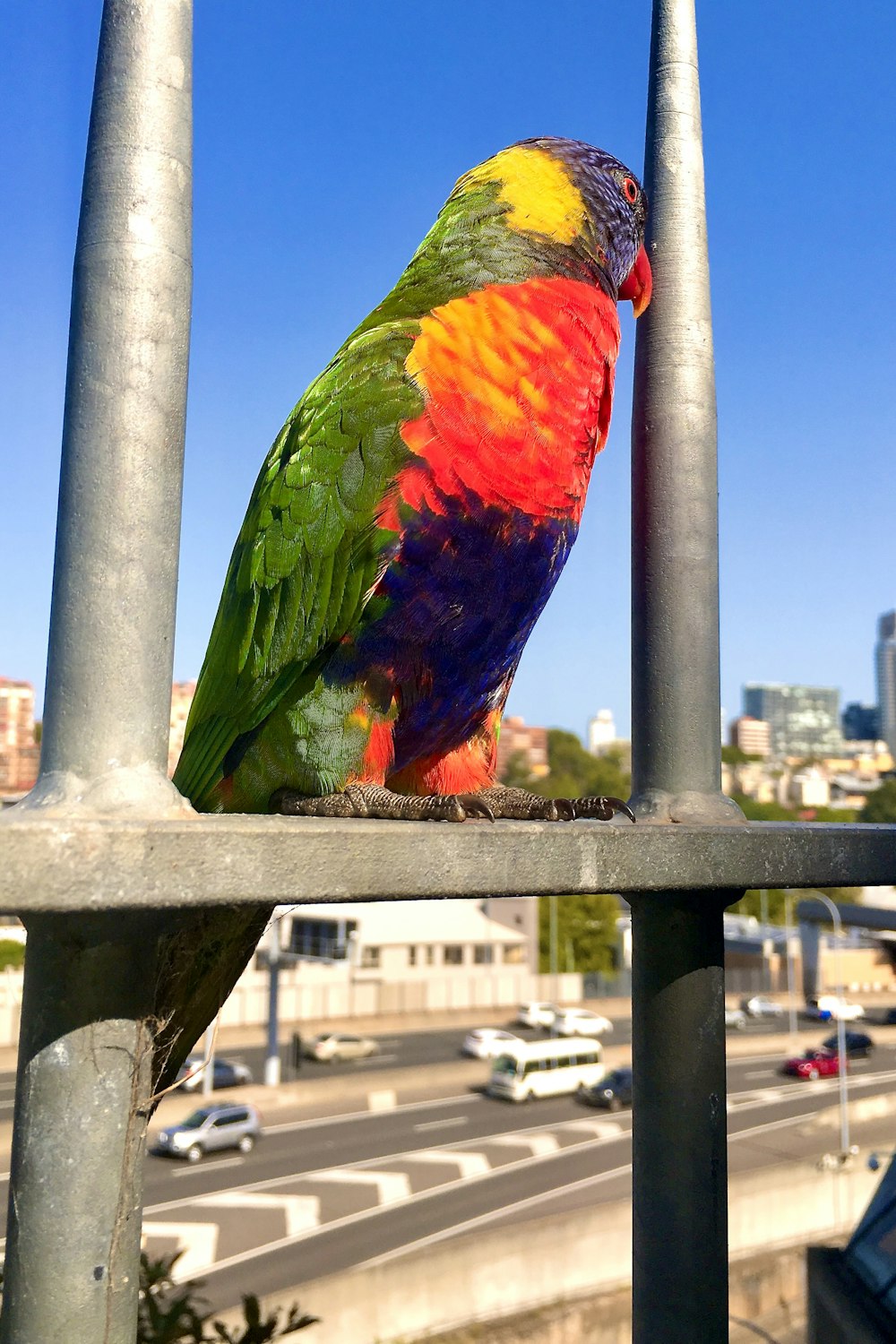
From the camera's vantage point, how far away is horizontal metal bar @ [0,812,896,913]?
6.15 feet

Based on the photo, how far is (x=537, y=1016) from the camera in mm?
32562

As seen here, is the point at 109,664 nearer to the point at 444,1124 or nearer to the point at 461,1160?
the point at 461,1160

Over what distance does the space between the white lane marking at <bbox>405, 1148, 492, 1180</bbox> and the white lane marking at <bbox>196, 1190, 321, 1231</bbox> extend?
2.98 metres

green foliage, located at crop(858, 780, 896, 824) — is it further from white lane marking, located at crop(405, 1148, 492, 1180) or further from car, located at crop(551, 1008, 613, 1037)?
white lane marking, located at crop(405, 1148, 492, 1180)

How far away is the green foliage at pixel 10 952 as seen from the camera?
3248 cm

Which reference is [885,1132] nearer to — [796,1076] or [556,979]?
[796,1076]

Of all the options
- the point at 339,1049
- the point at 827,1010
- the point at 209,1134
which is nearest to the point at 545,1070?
the point at 339,1049

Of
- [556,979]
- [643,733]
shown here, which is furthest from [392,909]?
[643,733]

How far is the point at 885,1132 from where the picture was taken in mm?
22562

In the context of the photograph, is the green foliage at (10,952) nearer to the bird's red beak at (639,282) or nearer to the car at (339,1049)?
the car at (339,1049)

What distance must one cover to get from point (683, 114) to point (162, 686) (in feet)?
10.7

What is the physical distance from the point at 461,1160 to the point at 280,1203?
13.9 feet

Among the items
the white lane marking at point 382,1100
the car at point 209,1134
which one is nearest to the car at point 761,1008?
the white lane marking at point 382,1100

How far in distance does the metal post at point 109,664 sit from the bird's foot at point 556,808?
157 centimetres
